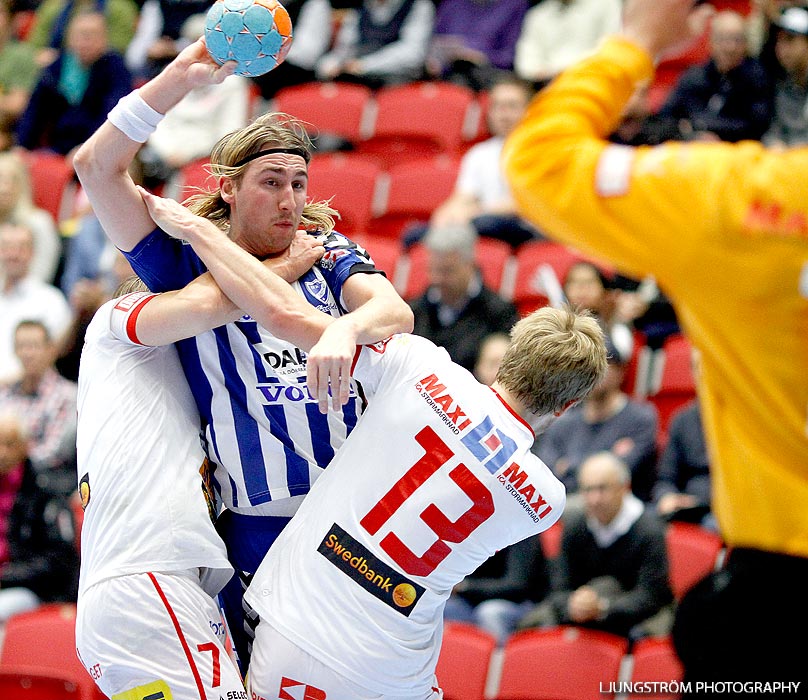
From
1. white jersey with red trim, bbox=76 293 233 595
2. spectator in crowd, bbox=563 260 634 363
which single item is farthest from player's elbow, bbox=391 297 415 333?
spectator in crowd, bbox=563 260 634 363

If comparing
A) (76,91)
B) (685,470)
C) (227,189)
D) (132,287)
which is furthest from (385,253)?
(227,189)

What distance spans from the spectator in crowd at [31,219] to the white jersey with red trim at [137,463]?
7.18 m

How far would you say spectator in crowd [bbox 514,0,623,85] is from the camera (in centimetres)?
1196

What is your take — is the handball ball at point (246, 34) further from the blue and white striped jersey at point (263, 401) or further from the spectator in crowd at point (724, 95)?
the spectator in crowd at point (724, 95)

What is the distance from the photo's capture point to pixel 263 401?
14.4 ft

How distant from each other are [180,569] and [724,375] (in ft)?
6.77

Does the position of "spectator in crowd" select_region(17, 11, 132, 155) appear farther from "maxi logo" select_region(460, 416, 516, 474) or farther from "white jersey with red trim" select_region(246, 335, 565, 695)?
"maxi logo" select_region(460, 416, 516, 474)

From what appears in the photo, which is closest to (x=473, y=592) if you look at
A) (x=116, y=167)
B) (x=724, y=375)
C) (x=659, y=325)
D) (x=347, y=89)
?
(x=659, y=325)

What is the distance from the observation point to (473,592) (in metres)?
Result: 7.64

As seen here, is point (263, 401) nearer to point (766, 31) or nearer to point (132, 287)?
point (132, 287)

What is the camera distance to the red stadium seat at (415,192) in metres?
11.2

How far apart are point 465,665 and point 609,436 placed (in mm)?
2006

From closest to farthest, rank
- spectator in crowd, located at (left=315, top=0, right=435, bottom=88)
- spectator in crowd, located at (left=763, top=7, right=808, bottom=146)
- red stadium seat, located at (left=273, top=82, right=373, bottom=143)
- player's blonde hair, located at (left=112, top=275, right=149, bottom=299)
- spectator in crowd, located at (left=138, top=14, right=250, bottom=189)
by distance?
player's blonde hair, located at (left=112, top=275, right=149, bottom=299)
spectator in crowd, located at (left=763, top=7, right=808, bottom=146)
spectator in crowd, located at (left=138, top=14, right=250, bottom=189)
red stadium seat, located at (left=273, top=82, right=373, bottom=143)
spectator in crowd, located at (left=315, top=0, right=435, bottom=88)

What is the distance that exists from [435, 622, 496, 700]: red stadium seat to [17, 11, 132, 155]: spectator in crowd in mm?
7413
